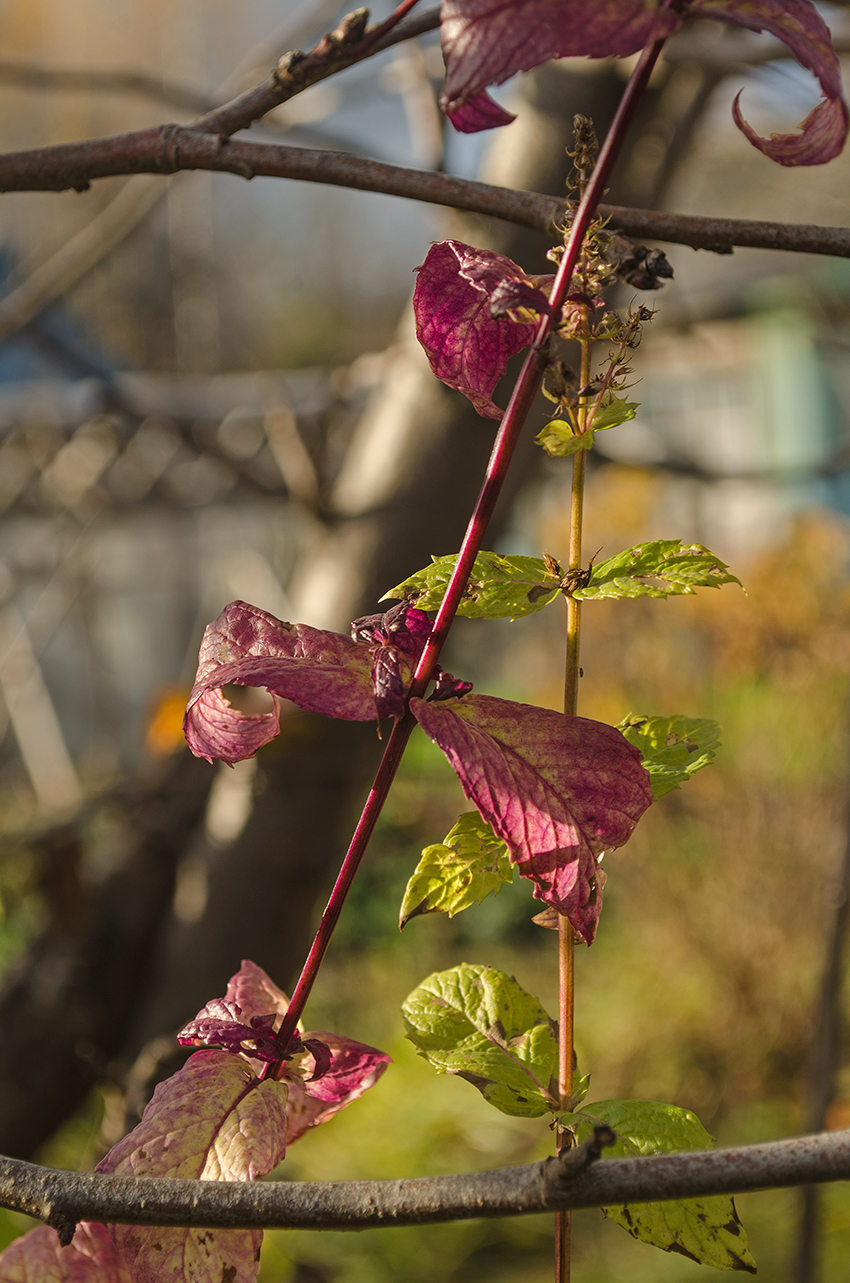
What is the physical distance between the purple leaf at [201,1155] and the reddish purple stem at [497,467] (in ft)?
0.08

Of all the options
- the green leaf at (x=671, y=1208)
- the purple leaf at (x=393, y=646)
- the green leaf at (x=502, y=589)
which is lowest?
the green leaf at (x=671, y=1208)

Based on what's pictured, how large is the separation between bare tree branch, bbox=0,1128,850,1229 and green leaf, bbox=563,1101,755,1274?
0.05m

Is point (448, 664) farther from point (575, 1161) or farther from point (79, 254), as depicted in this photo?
point (575, 1161)

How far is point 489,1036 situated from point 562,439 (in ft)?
0.59

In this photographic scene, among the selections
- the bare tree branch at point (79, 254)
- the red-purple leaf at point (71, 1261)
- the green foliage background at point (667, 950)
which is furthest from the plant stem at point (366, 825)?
the green foliage background at point (667, 950)

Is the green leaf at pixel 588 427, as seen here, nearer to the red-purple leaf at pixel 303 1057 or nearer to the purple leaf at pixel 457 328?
the purple leaf at pixel 457 328

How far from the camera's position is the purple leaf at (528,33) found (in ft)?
0.66

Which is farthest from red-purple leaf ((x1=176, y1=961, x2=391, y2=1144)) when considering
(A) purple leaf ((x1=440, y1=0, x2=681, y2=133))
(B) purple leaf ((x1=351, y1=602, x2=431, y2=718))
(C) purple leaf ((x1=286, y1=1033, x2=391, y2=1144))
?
(A) purple leaf ((x1=440, y1=0, x2=681, y2=133))

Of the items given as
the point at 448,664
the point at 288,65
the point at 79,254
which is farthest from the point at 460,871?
the point at 448,664

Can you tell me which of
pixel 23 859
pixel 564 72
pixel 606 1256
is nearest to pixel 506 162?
pixel 564 72

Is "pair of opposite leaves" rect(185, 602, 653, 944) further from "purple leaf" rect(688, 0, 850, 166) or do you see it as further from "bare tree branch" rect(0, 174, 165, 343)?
"bare tree branch" rect(0, 174, 165, 343)

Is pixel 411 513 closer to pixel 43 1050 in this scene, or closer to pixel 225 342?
pixel 43 1050

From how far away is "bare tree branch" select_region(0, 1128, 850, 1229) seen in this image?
0.67 ft

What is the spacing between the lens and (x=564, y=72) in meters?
0.99
